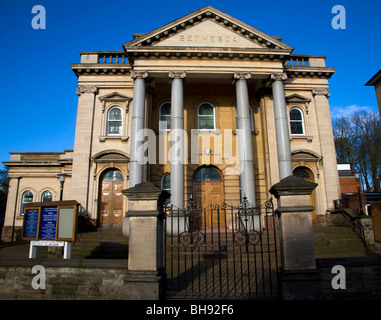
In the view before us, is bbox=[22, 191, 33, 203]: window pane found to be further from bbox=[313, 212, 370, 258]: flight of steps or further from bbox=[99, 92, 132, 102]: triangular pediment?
bbox=[313, 212, 370, 258]: flight of steps

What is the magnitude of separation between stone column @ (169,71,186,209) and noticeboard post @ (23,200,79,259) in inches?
240

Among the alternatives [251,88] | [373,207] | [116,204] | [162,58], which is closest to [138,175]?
[116,204]

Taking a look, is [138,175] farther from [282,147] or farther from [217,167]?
[282,147]

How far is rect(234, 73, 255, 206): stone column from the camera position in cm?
1502

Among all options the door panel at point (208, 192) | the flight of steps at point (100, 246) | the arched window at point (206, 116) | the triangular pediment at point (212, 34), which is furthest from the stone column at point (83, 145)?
the arched window at point (206, 116)

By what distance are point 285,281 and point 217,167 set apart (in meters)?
12.2

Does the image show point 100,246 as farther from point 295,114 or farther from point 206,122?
point 295,114

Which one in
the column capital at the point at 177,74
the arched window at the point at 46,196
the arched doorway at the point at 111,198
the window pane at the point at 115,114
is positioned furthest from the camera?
the arched window at the point at 46,196

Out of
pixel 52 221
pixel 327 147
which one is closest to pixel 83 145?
pixel 52 221

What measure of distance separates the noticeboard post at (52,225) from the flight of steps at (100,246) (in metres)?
2.84

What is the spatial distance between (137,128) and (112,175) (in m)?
3.94

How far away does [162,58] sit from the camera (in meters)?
16.5

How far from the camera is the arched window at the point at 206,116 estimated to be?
1864 cm

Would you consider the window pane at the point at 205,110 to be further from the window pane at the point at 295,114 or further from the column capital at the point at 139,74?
the window pane at the point at 295,114
